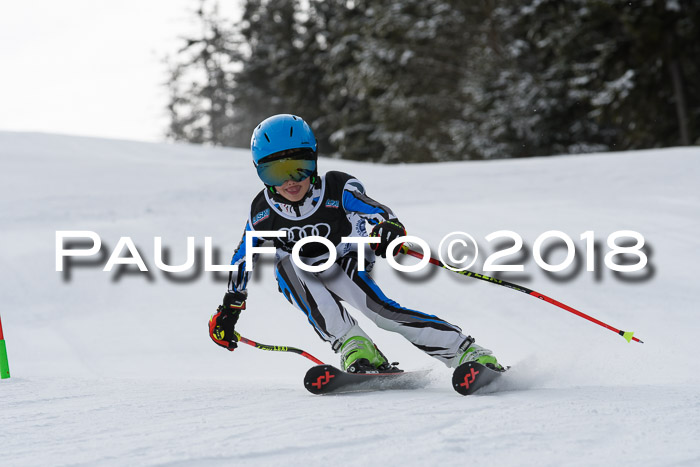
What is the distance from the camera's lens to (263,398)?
3.34 metres

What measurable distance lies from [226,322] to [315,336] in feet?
6.89

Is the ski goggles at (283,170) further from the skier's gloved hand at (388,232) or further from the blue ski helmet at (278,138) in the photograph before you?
the skier's gloved hand at (388,232)

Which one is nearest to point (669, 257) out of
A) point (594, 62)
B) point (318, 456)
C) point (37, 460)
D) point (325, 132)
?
point (318, 456)

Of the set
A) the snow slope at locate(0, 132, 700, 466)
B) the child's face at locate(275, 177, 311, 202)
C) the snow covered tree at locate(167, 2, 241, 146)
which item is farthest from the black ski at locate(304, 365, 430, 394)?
the snow covered tree at locate(167, 2, 241, 146)

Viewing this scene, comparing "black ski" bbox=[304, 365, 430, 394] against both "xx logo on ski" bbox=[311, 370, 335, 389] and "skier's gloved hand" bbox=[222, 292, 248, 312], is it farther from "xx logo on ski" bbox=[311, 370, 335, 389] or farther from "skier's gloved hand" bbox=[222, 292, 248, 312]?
"skier's gloved hand" bbox=[222, 292, 248, 312]

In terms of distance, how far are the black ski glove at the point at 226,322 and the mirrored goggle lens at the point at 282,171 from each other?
697 millimetres

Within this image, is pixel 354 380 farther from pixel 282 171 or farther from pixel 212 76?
pixel 212 76

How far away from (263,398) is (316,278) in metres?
0.75

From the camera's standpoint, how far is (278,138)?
3686mm

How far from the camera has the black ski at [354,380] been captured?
11.0 ft

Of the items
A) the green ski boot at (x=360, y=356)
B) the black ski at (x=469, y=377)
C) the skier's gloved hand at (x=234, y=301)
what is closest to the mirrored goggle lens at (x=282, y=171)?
the skier's gloved hand at (x=234, y=301)

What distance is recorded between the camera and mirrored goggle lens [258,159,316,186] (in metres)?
3.69

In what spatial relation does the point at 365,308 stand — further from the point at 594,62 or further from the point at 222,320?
the point at 594,62

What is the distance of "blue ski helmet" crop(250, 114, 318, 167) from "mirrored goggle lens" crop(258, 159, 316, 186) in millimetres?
53
